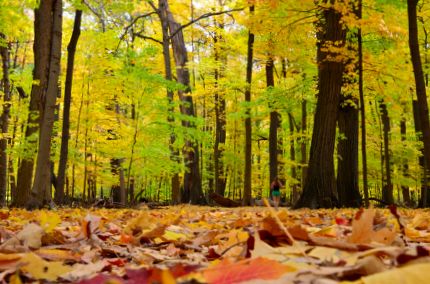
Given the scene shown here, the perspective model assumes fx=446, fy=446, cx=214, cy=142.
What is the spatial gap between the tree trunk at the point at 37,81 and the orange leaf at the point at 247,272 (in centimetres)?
895

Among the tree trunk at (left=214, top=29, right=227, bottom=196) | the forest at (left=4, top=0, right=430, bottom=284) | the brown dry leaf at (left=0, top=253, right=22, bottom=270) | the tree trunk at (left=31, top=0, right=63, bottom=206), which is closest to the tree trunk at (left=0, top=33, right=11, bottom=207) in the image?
the forest at (left=4, top=0, right=430, bottom=284)

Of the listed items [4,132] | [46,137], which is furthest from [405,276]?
[4,132]

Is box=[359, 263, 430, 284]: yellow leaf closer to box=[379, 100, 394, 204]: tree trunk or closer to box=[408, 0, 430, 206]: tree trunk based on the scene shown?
box=[408, 0, 430, 206]: tree trunk

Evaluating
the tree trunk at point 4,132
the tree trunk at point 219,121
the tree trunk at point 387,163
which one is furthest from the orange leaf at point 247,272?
the tree trunk at point 219,121

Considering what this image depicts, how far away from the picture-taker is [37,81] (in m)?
9.53

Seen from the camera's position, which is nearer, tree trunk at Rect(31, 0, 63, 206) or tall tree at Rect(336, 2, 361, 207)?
tree trunk at Rect(31, 0, 63, 206)

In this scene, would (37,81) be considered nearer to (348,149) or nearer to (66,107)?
(66,107)

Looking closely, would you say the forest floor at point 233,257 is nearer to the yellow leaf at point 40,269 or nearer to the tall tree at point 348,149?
the yellow leaf at point 40,269

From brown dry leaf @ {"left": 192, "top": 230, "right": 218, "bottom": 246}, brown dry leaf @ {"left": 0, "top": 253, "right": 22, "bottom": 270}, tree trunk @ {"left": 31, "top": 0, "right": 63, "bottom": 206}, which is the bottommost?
brown dry leaf @ {"left": 192, "top": 230, "right": 218, "bottom": 246}

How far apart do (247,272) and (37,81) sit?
9690mm

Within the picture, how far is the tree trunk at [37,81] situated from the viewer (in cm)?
875

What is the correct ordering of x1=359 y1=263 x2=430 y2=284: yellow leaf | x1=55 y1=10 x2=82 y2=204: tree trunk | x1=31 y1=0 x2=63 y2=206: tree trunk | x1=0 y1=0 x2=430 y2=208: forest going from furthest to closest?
x1=55 y1=10 x2=82 y2=204: tree trunk → x1=0 y1=0 x2=430 y2=208: forest → x1=31 y1=0 x2=63 y2=206: tree trunk → x1=359 y1=263 x2=430 y2=284: yellow leaf

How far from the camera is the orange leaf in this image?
0.77 metres

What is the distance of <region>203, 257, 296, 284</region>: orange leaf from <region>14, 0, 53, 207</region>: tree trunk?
352 inches
